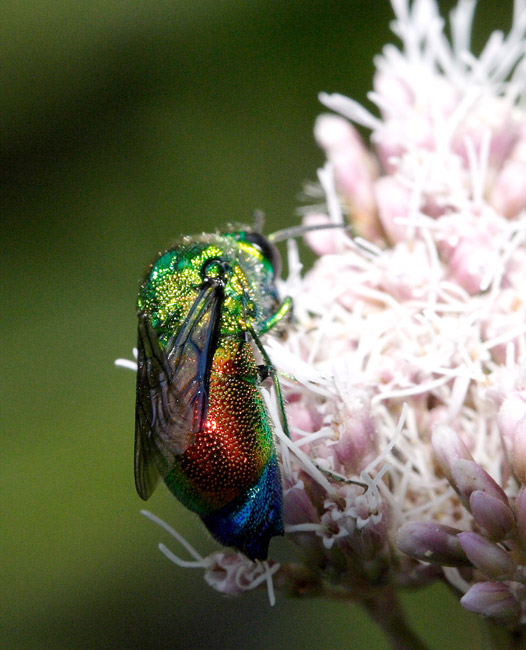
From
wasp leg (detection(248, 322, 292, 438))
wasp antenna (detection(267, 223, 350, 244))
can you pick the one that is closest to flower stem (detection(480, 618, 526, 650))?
wasp leg (detection(248, 322, 292, 438))

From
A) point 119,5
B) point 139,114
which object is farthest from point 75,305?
point 119,5

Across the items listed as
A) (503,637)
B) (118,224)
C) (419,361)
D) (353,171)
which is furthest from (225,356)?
(118,224)

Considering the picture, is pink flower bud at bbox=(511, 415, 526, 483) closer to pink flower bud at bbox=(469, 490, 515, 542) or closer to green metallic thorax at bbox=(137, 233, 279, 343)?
pink flower bud at bbox=(469, 490, 515, 542)

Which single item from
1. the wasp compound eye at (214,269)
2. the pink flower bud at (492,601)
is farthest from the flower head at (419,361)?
the wasp compound eye at (214,269)

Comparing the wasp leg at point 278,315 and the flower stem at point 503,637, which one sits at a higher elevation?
the wasp leg at point 278,315

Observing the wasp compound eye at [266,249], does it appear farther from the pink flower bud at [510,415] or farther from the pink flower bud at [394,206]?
the pink flower bud at [510,415]

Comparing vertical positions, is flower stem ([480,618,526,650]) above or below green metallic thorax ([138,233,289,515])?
below
